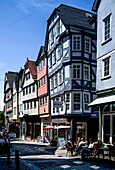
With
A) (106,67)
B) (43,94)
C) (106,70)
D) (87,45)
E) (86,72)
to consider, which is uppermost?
(87,45)

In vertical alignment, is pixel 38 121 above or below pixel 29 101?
below

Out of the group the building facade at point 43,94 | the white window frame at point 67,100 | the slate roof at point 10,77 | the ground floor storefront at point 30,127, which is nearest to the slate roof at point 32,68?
the building facade at point 43,94

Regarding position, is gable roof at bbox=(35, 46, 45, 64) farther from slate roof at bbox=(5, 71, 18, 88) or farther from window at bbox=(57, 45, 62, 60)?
slate roof at bbox=(5, 71, 18, 88)

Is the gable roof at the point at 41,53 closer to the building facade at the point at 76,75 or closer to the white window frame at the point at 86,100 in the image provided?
the building facade at the point at 76,75

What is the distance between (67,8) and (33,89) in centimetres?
1483

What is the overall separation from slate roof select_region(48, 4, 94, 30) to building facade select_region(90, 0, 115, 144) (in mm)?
9093

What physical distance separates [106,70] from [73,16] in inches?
566

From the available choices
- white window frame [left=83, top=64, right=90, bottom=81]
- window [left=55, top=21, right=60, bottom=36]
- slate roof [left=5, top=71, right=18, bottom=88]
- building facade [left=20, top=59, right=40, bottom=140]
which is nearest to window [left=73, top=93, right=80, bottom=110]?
white window frame [left=83, top=64, right=90, bottom=81]

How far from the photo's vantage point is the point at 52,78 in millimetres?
32969

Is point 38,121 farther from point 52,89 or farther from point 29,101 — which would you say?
point 52,89

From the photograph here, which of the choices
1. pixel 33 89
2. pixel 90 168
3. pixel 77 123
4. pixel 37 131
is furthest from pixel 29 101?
pixel 90 168

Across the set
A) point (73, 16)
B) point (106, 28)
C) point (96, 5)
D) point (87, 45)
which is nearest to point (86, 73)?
point (87, 45)

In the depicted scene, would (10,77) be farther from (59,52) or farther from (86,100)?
(86,100)

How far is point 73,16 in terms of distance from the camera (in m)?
30.7
